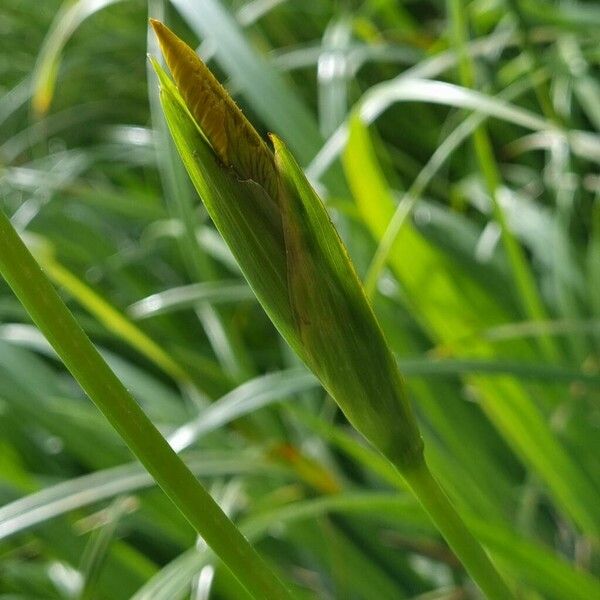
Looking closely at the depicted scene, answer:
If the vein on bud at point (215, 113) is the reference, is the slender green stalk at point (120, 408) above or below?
below

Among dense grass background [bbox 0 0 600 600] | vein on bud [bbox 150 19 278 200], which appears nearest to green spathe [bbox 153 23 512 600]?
vein on bud [bbox 150 19 278 200]

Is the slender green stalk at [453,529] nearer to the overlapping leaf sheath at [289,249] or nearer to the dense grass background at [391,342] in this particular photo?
the overlapping leaf sheath at [289,249]

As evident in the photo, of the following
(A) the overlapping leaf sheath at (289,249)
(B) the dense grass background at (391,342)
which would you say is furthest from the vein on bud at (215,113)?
(B) the dense grass background at (391,342)

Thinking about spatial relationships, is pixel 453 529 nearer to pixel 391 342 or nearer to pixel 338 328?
pixel 338 328

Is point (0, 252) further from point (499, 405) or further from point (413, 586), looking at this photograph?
point (413, 586)

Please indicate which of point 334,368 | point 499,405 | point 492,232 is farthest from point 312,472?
point 334,368

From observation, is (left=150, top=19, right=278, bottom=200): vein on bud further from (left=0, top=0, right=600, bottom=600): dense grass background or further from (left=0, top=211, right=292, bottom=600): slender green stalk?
(left=0, top=0, right=600, bottom=600): dense grass background

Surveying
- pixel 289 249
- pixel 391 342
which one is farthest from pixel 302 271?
pixel 391 342
